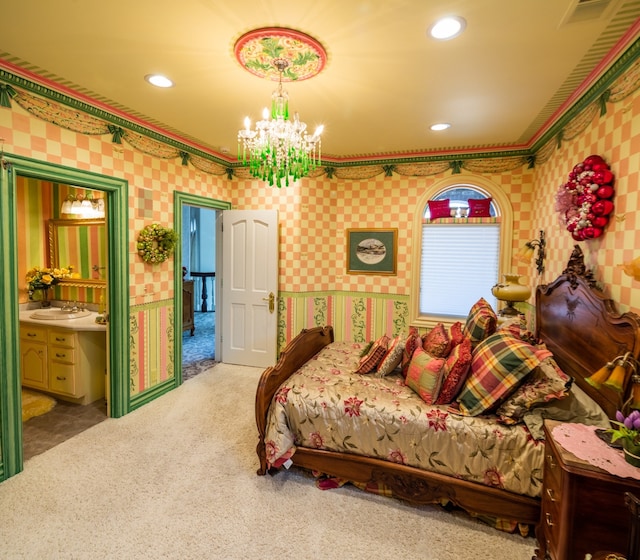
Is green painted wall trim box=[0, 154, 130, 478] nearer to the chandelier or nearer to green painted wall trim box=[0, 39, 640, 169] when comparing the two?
green painted wall trim box=[0, 39, 640, 169]

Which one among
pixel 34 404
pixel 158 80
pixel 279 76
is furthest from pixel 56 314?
pixel 279 76

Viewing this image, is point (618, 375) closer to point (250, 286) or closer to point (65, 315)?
point (250, 286)

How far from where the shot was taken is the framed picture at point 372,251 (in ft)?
14.8

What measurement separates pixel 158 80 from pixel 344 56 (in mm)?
1338

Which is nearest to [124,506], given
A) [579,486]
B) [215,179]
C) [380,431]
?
[380,431]

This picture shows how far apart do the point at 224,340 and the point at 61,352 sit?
185 cm

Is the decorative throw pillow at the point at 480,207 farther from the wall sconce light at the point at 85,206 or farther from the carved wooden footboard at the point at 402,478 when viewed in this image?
the wall sconce light at the point at 85,206

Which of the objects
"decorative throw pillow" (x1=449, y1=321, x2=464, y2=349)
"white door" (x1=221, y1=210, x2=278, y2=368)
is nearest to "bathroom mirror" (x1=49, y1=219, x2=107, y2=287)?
"white door" (x1=221, y1=210, x2=278, y2=368)

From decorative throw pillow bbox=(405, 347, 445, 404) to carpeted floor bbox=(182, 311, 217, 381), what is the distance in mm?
2943

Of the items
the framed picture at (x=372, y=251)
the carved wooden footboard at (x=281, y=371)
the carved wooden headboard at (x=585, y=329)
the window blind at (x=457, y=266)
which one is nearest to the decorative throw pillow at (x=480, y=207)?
the window blind at (x=457, y=266)

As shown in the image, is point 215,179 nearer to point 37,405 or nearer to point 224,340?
point 224,340

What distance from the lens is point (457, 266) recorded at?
4.34 m

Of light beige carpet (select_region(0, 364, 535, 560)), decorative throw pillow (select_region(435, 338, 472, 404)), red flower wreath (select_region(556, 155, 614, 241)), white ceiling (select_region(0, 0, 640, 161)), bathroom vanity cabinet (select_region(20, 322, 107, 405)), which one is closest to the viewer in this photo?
white ceiling (select_region(0, 0, 640, 161))

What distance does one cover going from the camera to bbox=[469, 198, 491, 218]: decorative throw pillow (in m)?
4.12
